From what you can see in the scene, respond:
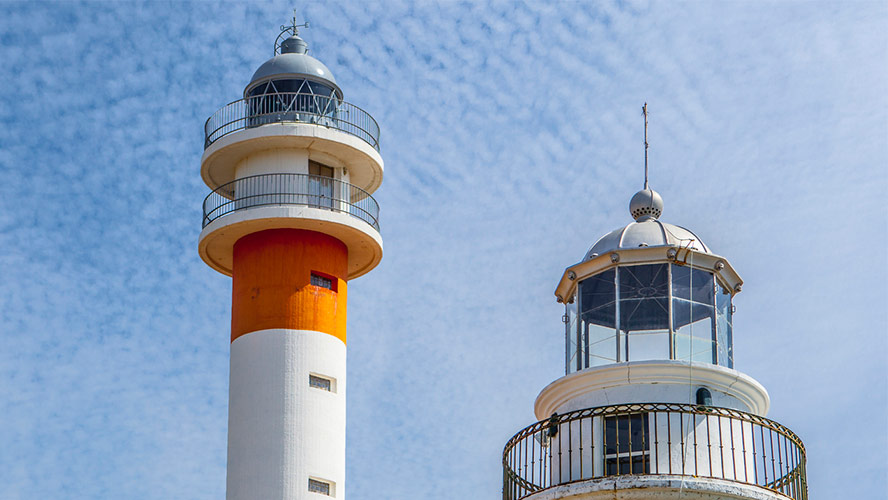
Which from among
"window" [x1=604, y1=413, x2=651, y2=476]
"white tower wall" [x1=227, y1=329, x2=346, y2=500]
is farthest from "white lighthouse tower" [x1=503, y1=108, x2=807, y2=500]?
"white tower wall" [x1=227, y1=329, x2=346, y2=500]

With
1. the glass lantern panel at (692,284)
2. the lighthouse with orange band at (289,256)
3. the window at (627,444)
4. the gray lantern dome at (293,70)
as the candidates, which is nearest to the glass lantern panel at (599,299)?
the glass lantern panel at (692,284)

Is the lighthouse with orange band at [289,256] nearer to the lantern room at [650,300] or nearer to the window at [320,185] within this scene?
the window at [320,185]

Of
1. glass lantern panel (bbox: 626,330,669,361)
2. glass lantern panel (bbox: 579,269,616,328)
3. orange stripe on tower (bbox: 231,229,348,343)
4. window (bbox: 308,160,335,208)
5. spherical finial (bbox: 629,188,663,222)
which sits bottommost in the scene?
glass lantern panel (bbox: 626,330,669,361)

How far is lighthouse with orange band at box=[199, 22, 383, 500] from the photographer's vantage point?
34000mm

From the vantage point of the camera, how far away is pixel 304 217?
35938mm

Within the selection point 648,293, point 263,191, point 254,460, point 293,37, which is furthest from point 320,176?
point 648,293

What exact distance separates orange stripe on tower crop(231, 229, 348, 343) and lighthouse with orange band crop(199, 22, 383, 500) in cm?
2

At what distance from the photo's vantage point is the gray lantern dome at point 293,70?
37.9m

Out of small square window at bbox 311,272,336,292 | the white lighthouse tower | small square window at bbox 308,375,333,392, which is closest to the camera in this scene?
the white lighthouse tower

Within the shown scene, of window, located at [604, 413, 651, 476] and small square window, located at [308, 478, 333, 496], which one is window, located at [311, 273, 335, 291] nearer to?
small square window, located at [308, 478, 333, 496]

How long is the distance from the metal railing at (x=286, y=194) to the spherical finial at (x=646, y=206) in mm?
15136

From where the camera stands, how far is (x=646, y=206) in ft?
73.0

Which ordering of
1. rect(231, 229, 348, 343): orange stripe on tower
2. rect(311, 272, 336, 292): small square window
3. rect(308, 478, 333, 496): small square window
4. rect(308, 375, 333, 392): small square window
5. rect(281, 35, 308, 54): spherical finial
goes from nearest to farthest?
rect(308, 478, 333, 496): small square window → rect(308, 375, 333, 392): small square window → rect(231, 229, 348, 343): orange stripe on tower → rect(311, 272, 336, 292): small square window → rect(281, 35, 308, 54): spherical finial

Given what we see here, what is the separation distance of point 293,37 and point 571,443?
21.4 meters
